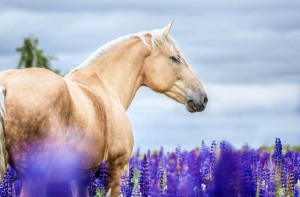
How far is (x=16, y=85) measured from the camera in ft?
17.6

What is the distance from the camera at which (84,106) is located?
6.21 meters

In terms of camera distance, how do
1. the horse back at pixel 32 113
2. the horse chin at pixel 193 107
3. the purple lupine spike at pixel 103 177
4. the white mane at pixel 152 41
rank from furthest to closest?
the horse chin at pixel 193 107, the white mane at pixel 152 41, the purple lupine spike at pixel 103 177, the horse back at pixel 32 113

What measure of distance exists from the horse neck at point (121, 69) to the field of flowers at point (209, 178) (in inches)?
51.2

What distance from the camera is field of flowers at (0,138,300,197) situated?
83.1 inches

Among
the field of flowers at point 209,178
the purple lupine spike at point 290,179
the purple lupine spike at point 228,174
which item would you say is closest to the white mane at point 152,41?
the field of flowers at point 209,178

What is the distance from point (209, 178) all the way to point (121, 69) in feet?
9.60

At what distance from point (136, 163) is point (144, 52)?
4972 mm

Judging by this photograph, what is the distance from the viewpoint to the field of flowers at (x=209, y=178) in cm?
211

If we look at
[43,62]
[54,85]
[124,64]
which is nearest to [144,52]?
[124,64]

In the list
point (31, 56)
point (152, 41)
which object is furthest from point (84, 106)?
point (31, 56)

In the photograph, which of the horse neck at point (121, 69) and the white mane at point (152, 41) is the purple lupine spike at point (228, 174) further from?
the white mane at point (152, 41)

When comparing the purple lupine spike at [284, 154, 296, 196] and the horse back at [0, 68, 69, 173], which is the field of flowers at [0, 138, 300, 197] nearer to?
the purple lupine spike at [284, 154, 296, 196]

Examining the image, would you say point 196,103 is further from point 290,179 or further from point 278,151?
point 290,179

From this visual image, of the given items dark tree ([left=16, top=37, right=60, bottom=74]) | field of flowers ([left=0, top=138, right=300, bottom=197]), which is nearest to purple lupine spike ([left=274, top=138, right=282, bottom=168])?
field of flowers ([left=0, top=138, right=300, bottom=197])
